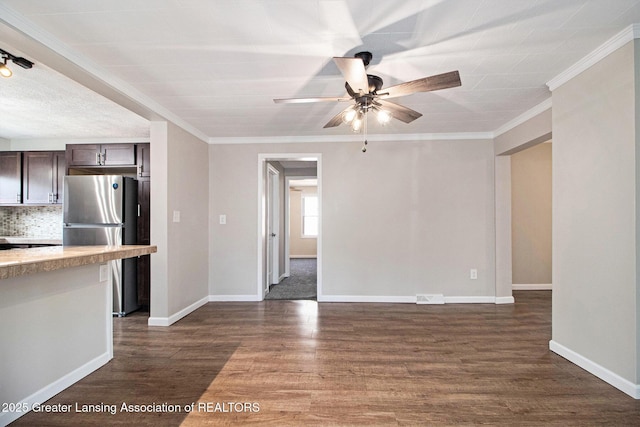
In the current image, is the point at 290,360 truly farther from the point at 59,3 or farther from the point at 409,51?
the point at 59,3

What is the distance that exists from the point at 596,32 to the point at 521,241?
3790 mm

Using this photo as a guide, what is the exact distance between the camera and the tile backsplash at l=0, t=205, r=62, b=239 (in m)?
4.89

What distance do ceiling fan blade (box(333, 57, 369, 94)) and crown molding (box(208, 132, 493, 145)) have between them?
224 centimetres

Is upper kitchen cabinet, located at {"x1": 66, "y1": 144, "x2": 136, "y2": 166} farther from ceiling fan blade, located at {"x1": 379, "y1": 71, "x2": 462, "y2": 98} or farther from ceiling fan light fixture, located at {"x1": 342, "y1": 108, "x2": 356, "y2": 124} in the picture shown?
ceiling fan blade, located at {"x1": 379, "y1": 71, "x2": 462, "y2": 98}

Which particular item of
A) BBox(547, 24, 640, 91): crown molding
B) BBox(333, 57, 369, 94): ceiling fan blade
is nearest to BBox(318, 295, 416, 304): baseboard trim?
BBox(547, 24, 640, 91): crown molding

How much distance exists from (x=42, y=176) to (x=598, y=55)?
620cm

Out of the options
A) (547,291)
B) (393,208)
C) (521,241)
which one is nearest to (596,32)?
(393,208)

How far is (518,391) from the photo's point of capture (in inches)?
84.9

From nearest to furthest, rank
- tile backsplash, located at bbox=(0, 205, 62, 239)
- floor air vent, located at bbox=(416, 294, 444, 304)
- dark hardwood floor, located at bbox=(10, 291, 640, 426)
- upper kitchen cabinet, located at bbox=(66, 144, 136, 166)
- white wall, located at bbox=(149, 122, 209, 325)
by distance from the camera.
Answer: dark hardwood floor, located at bbox=(10, 291, 640, 426)
white wall, located at bbox=(149, 122, 209, 325)
upper kitchen cabinet, located at bbox=(66, 144, 136, 166)
floor air vent, located at bbox=(416, 294, 444, 304)
tile backsplash, located at bbox=(0, 205, 62, 239)

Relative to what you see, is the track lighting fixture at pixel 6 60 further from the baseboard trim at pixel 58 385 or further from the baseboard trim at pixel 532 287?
the baseboard trim at pixel 532 287

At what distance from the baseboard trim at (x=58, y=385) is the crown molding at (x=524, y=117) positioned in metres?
4.50

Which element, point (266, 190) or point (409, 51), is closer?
point (409, 51)

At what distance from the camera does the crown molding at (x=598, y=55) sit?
202cm

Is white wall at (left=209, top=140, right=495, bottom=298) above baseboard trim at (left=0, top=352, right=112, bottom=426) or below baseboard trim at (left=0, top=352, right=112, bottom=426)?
above
